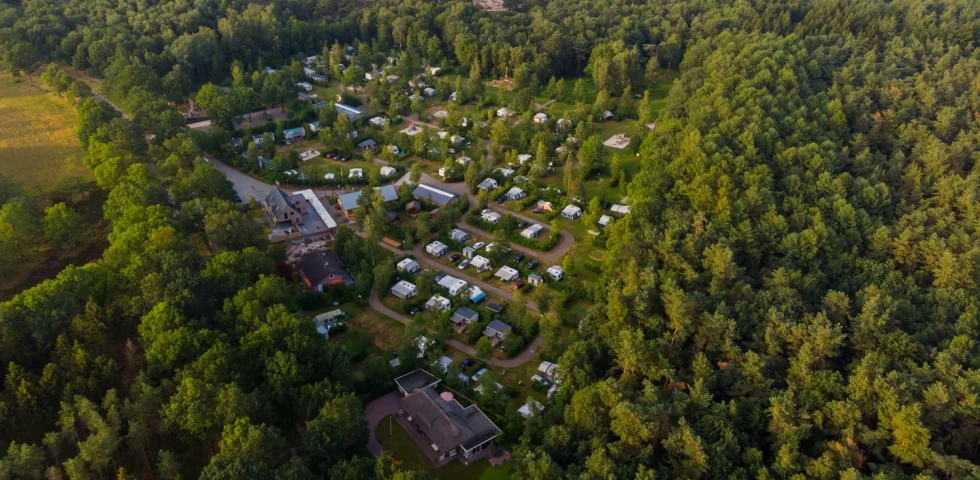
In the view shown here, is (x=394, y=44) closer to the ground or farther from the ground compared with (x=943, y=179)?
closer to the ground

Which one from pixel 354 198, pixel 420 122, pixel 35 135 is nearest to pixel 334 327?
pixel 354 198

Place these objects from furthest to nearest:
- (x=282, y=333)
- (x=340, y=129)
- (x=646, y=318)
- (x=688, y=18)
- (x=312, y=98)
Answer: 1. (x=688, y=18)
2. (x=312, y=98)
3. (x=340, y=129)
4. (x=646, y=318)
5. (x=282, y=333)

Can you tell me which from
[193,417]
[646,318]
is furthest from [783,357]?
[193,417]

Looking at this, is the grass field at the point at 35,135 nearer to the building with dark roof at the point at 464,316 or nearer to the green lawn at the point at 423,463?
the building with dark roof at the point at 464,316

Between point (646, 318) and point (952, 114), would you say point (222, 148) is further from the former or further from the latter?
point (952, 114)

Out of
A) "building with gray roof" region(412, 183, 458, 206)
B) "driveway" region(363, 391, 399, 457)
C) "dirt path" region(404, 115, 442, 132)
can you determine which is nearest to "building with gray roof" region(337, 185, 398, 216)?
"building with gray roof" region(412, 183, 458, 206)

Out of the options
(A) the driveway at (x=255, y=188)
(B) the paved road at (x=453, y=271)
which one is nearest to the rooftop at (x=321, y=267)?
(B) the paved road at (x=453, y=271)
